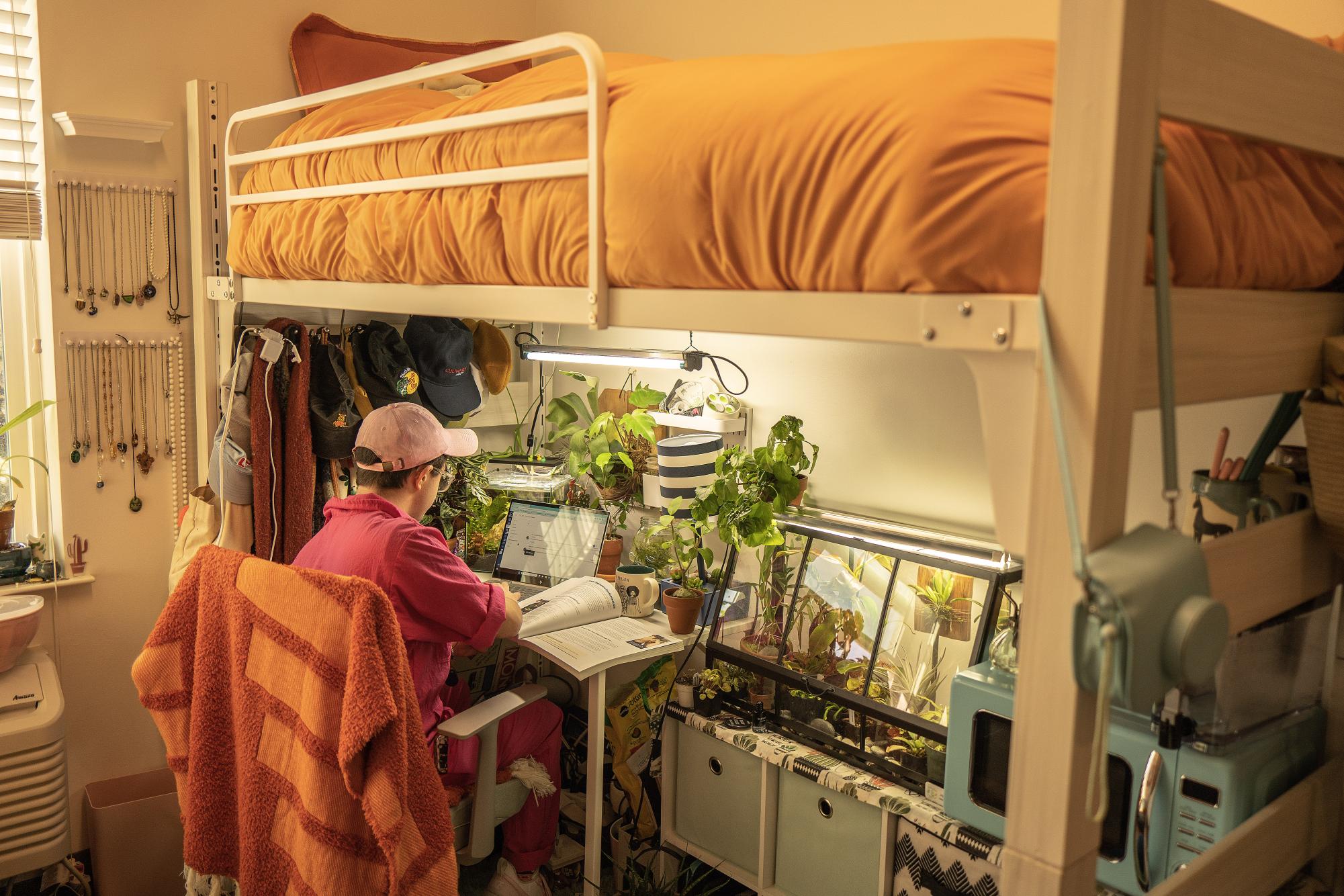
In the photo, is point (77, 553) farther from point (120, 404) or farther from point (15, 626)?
point (120, 404)

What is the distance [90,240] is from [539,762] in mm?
Result: 1831

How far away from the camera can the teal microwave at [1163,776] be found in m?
1.61

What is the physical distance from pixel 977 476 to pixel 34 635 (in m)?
2.45

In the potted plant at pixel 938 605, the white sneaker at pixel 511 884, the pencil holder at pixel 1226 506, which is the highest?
the pencil holder at pixel 1226 506

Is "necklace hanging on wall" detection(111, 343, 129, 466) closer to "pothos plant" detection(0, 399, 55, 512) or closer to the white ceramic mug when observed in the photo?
"pothos plant" detection(0, 399, 55, 512)

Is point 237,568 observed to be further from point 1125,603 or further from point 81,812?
point 1125,603

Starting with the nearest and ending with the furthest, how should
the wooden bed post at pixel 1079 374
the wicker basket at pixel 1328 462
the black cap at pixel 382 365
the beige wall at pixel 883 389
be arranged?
the wooden bed post at pixel 1079 374, the wicker basket at pixel 1328 462, the beige wall at pixel 883 389, the black cap at pixel 382 365

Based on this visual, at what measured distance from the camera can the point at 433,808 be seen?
1972 millimetres

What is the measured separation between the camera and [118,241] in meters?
2.80

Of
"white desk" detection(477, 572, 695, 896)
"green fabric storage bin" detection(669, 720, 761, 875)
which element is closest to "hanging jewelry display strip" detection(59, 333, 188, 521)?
"white desk" detection(477, 572, 695, 896)

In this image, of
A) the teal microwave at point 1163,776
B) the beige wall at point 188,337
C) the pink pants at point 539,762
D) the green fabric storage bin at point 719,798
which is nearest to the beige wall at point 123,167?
the beige wall at point 188,337

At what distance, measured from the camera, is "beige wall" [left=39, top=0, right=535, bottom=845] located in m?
2.71

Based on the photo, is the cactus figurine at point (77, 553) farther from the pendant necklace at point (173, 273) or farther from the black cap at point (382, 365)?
the black cap at point (382, 365)

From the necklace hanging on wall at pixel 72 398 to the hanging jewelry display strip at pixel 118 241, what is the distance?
3.3 inches
